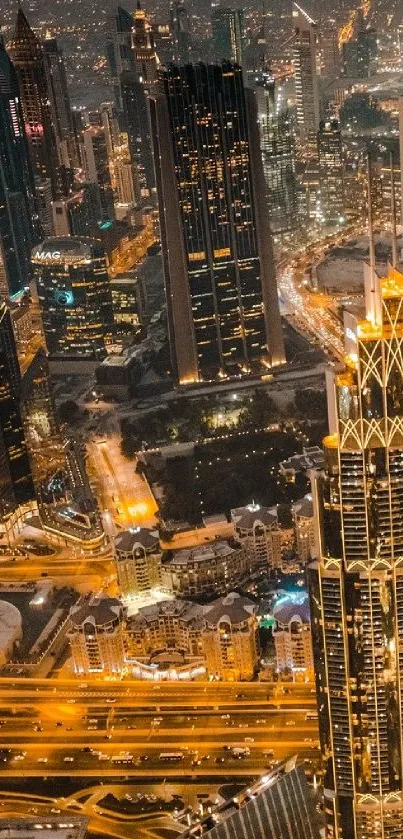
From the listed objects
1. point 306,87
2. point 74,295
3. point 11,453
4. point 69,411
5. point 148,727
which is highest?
point 306,87

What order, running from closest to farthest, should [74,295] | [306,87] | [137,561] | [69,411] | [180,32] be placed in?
[137,561], [69,411], [74,295], [180,32], [306,87]

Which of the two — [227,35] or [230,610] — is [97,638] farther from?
[227,35]

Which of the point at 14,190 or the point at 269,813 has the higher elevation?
the point at 14,190

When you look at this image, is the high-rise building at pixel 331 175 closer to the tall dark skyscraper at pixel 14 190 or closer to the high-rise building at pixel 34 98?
the high-rise building at pixel 34 98

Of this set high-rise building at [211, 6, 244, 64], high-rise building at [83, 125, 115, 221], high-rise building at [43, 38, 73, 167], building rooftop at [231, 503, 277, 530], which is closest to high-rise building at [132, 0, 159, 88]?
high-rise building at [211, 6, 244, 64]

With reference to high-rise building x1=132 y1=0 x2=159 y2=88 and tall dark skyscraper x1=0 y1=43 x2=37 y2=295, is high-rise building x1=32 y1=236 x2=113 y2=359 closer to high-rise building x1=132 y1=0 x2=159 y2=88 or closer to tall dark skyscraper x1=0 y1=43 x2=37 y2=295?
tall dark skyscraper x1=0 y1=43 x2=37 y2=295

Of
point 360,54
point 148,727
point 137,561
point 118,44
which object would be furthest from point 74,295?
point 360,54
